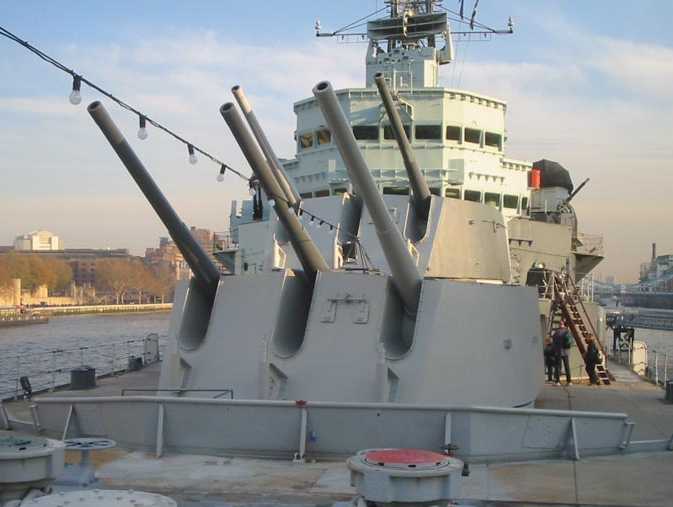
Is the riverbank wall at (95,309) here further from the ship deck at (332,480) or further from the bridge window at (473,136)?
the ship deck at (332,480)

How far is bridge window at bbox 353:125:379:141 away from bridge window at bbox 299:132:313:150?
1025 mm

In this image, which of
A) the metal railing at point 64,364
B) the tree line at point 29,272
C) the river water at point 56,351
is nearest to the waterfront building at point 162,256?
the tree line at point 29,272

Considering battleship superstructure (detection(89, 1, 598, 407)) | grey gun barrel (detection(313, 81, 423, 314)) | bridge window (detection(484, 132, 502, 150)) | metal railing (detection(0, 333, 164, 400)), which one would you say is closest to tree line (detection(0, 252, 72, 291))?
metal railing (detection(0, 333, 164, 400))

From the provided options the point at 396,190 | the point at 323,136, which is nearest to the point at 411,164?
the point at 396,190

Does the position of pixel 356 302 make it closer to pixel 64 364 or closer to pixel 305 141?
pixel 305 141

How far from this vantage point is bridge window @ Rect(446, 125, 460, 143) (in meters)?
15.7

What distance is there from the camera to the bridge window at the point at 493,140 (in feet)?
53.4

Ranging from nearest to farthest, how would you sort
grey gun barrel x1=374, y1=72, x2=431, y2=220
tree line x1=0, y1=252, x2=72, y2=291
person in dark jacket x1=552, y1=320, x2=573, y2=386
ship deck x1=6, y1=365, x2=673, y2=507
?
ship deck x1=6, y1=365, x2=673, y2=507 → grey gun barrel x1=374, y1=72, x2=431, y2=220 → person in dark jacket x1=552, y1=320, x2=573, y2=386 → tree line x1=0, y1=252, x2=72, y2=291

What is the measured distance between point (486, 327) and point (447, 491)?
5.36 m

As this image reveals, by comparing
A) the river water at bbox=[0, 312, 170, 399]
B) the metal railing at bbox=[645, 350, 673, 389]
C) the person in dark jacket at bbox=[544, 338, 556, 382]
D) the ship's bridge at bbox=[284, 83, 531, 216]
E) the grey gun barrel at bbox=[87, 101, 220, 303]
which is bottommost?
the river water at bbox=[0, 312, 170, 399]

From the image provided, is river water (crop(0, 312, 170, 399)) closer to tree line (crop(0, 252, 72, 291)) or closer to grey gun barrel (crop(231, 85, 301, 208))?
grey gun barrel (crop(231, 85, 301, 208))

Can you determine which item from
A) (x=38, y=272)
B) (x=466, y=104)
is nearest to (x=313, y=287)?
(x=466, y=104)

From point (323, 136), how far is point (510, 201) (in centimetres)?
367

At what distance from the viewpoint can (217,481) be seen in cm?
679
